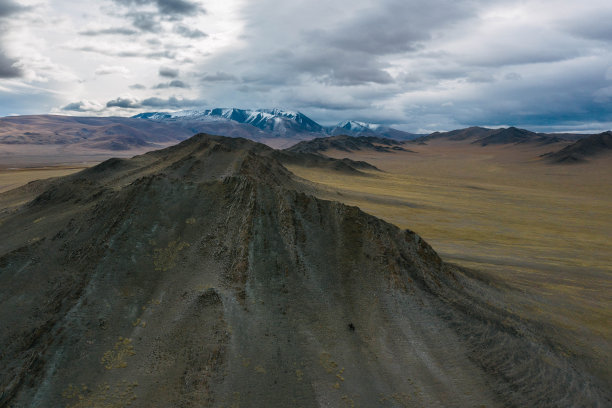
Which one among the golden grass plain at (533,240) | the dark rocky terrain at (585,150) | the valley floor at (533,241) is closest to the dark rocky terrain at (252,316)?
the valley floor at (533,241)

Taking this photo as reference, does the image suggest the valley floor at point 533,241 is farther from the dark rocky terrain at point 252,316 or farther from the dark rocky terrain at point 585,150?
the dark rocky terrain at point 585,150

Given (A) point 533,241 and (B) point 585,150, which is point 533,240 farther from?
(B) point 585,150

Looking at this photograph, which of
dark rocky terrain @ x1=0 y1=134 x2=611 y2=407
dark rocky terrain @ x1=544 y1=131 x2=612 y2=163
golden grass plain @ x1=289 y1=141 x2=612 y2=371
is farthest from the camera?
dark rocky terrain @ x1=544 y1=131 x2=612 y2=163

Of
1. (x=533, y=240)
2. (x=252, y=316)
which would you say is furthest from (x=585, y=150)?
(x=252, y=316)

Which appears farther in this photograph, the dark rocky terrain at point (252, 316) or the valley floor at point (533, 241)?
the valley floor at point (533, 241)

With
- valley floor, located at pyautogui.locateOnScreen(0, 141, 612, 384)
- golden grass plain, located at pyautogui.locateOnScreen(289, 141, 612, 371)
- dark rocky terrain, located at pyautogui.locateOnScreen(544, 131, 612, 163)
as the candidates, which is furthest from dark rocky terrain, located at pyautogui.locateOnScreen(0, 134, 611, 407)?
dark rocky terrain, located at pyautogui.locateOnScreen(544, 131, 612, 163)

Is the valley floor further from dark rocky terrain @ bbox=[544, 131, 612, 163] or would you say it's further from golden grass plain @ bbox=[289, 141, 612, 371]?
dark rocky terrain @ bbox=[544, 131, 612, 163]

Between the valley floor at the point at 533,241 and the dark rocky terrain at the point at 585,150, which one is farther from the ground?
the dark rocky terrain at the point at 585,150
